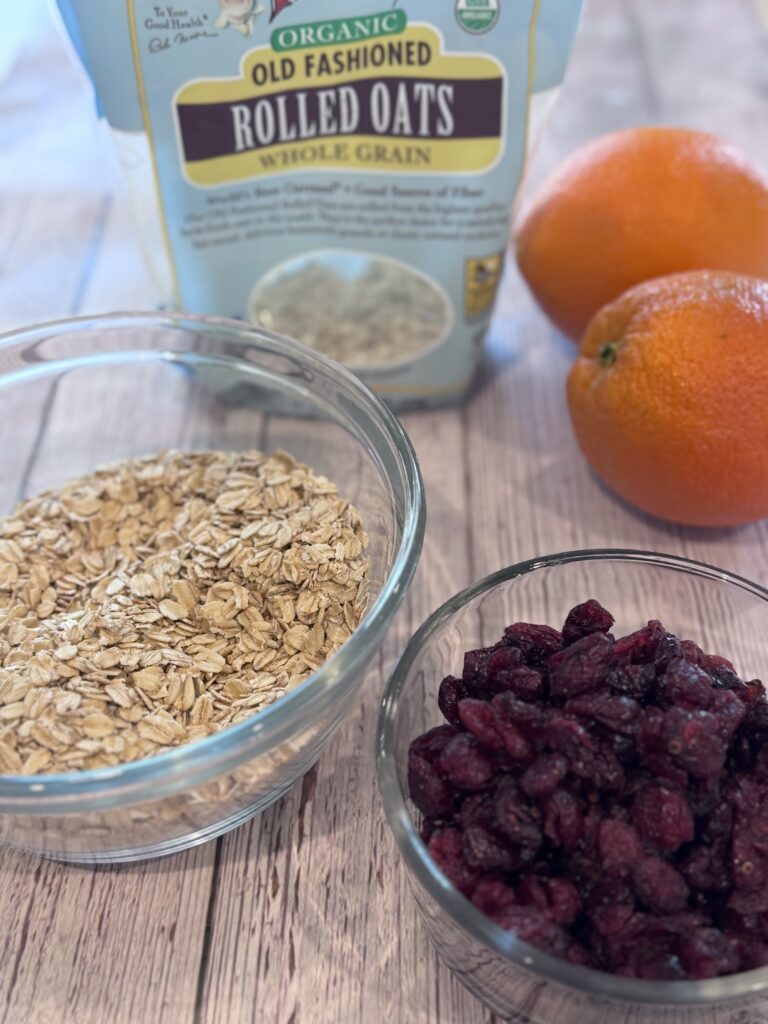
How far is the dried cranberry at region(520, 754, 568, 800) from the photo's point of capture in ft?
2.22

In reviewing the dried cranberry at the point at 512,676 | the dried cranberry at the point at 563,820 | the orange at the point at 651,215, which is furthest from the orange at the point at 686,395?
the dried cranberry at the point at 563,820

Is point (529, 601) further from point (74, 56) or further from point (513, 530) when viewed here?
point (74, 56)

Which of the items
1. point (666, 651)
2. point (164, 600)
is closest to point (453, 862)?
point (666, 651)

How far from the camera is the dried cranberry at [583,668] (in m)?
0.73

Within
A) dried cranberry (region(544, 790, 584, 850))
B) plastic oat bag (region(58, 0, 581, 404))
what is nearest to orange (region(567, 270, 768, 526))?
plastic oat bag (region(58, 0, 581, 404))

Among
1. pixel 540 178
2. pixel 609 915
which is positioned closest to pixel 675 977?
pixel 609 915

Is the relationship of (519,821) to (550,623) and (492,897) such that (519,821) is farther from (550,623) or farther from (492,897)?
(550,623)

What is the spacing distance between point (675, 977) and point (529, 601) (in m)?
0.39

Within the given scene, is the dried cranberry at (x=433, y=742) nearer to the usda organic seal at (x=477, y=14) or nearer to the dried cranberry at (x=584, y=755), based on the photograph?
the dried cranberry at (x=584, y=755)

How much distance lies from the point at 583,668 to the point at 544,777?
89 mm

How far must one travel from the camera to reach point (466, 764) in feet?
2.31

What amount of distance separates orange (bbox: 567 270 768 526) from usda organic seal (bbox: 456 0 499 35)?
289 millimetres

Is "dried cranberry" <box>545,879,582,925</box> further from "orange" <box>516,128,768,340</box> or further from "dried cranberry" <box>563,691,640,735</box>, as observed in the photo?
"orange" <box>516,128,768,340</box>

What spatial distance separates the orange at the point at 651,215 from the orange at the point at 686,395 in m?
0.09
